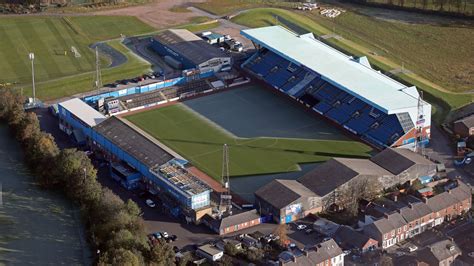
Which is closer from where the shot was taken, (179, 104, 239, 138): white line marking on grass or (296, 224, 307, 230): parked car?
(296, 224, 307, 230): parked car

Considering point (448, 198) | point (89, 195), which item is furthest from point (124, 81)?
point (448, 198)

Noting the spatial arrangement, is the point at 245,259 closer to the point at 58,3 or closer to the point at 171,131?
the point at 171,131

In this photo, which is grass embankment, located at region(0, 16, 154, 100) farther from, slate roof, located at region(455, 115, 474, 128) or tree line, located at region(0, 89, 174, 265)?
slate roof, located at region(455, 115, 474, 128)

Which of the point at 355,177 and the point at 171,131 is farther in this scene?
the point at 171,131

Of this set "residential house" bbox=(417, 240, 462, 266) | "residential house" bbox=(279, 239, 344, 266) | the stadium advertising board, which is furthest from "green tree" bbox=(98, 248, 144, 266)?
"residential house" bbox=(417, 240, 462, 266)

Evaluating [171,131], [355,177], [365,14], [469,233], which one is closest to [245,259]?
[355,177]

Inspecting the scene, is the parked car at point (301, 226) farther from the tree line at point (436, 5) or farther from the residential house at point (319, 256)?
the tree line at point (436, 5)

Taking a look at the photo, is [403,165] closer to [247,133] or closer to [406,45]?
[247,133]
